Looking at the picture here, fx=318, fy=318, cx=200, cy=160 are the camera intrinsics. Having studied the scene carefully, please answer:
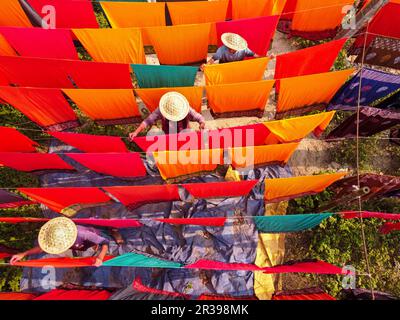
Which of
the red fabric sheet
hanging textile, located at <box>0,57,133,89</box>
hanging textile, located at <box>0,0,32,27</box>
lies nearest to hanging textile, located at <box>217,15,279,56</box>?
hanging textile, located at <box>0,57,133,89</box>

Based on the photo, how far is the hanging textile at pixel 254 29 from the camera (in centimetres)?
480

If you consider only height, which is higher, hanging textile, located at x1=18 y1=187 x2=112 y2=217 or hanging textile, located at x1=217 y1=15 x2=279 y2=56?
hanging textile, located at x1=217 y1=15 x2=279 y2=56

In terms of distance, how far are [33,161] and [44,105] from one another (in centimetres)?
84

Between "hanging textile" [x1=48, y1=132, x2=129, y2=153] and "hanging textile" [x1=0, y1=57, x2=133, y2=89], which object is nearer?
"hanging textile" [x1=48, y1=132, x2=129, y2=153]

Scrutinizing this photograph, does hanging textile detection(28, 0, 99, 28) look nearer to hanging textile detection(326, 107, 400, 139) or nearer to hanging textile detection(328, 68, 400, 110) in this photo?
hanging textile detection(328, 68, 400, 110)

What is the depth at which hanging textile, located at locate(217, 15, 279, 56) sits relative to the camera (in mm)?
4805

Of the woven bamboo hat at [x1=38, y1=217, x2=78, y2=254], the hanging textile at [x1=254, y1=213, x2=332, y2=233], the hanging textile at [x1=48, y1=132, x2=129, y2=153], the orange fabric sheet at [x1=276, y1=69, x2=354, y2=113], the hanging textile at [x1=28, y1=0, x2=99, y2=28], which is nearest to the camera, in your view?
the woven bamboo hat at [x1=38, y1=217, x2=78, y2=254]

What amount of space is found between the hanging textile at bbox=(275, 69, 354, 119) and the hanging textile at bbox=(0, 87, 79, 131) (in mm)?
3107

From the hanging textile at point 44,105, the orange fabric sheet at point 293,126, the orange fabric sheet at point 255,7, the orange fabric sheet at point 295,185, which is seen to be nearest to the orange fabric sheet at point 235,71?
the orange fabric sheet at point 293,126

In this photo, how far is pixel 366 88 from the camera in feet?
14.6

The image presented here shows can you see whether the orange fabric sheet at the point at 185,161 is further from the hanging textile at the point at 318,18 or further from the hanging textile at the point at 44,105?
the hanging textile at the point at 318,18

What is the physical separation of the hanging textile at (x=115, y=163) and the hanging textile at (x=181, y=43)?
2.00 metres

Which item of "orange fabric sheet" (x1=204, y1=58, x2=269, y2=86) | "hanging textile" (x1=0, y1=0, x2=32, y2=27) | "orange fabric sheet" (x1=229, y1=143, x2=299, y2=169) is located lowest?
"orange fabric sheet" (x1=229, y1=143, x2=299, y2=169)
